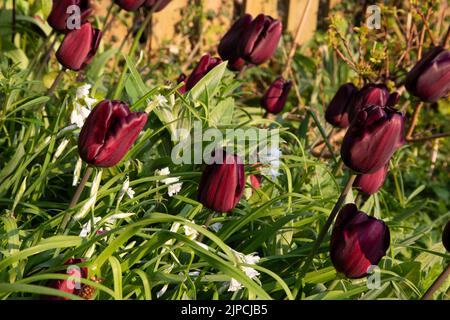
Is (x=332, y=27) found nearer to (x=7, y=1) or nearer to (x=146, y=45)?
(x=7, y=1)

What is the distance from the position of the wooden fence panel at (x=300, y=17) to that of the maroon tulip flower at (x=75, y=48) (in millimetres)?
2841

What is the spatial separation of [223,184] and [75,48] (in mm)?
608

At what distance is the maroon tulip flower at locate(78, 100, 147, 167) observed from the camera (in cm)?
150

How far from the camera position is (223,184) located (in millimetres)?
1551

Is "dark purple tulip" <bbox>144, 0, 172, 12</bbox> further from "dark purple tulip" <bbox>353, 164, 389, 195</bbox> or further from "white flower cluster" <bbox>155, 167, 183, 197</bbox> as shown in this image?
"dark purple tulip" <bbox>353, 164, 389, 195</bbox>

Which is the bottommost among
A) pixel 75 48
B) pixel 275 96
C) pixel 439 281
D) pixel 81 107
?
pixel 439 281

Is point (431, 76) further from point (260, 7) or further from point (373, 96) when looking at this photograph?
point (260, 7)

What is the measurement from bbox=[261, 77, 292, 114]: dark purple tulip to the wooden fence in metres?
1.72

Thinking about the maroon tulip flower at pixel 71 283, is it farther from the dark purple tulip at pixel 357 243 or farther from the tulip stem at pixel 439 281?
the tulip stem at pixel 439 281

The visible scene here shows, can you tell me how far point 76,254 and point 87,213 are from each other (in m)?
0.25

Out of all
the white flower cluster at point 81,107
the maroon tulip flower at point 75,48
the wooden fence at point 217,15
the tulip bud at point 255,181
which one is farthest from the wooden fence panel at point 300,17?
the white flower cluster at point 81,107

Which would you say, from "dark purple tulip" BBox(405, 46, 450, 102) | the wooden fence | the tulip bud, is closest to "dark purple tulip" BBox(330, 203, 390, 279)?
the tulip bud

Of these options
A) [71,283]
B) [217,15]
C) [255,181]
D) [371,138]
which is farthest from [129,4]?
[217,15]
